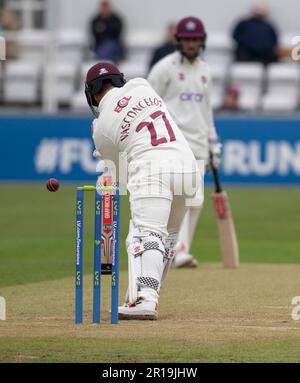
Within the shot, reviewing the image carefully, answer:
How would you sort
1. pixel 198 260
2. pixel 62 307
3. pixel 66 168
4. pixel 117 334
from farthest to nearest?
1. pixel 66 168
2. pixel 198 260
3. pixel 62 307
4. pixel 117 334

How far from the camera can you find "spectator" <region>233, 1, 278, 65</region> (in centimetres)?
2280

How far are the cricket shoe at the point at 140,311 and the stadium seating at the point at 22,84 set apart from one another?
50.9 feet

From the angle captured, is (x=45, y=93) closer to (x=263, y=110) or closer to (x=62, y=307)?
(x=263, y=110)

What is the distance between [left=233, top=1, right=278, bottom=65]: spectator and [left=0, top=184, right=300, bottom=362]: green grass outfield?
5540mm

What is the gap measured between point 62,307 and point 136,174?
4.30 ft

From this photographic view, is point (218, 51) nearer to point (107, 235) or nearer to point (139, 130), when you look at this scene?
point (139, 130)

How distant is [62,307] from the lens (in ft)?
30.4

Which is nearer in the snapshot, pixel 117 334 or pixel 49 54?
pixel 117 334

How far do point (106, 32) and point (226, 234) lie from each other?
11908 mm

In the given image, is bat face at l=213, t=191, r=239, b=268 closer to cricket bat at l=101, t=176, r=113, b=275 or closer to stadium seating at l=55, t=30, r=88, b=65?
cricket bat at l=101, t=176, r=113, b=275

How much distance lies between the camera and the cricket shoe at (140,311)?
Result: 27.6 ft

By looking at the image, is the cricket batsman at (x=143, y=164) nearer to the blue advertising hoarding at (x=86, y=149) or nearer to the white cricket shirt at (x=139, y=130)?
the white cricket shirt at (x=139, y=130)

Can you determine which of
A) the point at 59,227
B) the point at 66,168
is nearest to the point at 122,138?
the point at 59,227

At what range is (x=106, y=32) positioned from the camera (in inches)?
943
